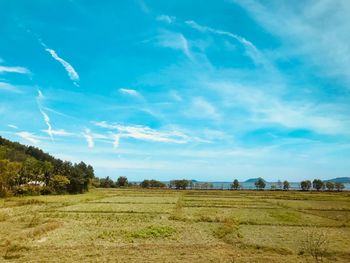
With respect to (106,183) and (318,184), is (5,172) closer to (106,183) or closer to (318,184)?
(106,183)

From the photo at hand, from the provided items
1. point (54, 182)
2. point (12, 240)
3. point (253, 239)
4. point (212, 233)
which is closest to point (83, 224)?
point (12, 240)

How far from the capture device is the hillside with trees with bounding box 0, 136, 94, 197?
5609 cm

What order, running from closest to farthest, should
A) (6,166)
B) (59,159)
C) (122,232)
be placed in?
(122,232) < (6,166) < (59,159)

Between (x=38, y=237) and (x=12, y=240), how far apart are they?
5.17ft

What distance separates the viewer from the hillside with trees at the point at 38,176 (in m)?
56.1

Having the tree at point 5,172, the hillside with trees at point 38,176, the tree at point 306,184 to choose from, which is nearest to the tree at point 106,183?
the hillside with trees at point 38,176

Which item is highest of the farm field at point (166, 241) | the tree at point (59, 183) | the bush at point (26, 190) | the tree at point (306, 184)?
the tree at point (306, 184)

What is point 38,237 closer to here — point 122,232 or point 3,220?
point 122,232

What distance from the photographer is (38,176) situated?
7331 cm

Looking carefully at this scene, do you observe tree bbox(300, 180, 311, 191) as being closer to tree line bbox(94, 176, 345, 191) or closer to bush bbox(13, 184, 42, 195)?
tree line bbox(94, 176, 345, 191)

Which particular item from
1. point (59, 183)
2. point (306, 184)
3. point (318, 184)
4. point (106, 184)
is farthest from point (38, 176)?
point (318, 184)

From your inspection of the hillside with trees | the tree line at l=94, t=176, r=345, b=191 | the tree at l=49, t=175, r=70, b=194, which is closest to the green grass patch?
the hillside with trees

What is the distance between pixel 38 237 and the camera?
63.8ft

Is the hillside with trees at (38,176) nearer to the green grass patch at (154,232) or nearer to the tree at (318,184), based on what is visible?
the green grass patch at (154,232)
